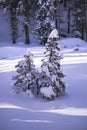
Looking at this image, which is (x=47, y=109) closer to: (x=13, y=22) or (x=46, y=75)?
(x=46, y=75)

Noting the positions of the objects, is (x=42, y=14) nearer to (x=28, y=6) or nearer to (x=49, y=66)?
(x=28, y=6)

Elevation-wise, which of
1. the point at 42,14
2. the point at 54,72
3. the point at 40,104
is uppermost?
the point at 42,14

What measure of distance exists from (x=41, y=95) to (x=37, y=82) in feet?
1.94

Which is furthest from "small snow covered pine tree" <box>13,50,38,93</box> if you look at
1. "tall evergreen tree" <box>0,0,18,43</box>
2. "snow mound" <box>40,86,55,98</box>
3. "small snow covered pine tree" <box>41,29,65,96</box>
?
"tall evergreen tree" <box>0,0,18,43</box>

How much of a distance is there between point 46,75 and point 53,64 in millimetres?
627

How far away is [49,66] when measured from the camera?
43.1ft

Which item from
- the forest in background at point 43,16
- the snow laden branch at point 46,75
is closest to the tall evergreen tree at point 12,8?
the forest in background at point 43,16

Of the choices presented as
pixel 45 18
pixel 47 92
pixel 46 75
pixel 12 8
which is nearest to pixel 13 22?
pixel 12 8

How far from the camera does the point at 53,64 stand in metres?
13.2

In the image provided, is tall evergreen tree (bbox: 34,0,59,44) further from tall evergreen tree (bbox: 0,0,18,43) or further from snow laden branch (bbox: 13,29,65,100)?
snow laden branch (bbox: 13,29,65,100)

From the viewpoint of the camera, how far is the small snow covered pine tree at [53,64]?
12977 mm

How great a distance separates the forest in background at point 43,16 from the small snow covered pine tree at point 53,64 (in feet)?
72.8

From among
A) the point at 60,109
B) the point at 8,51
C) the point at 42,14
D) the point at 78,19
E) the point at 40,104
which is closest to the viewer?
the point at 60,109

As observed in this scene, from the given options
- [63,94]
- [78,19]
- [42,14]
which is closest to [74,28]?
[78,19]
